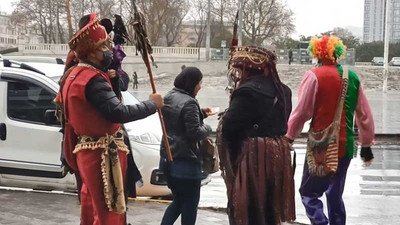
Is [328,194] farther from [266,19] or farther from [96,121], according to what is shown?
[266,19]

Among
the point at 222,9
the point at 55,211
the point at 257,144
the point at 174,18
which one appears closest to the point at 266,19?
the point at 222,9

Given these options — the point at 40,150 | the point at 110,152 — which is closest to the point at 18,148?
the point at 40,150

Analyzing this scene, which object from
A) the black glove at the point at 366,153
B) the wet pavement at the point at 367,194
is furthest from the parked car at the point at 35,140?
the black glove at the point at 366,153

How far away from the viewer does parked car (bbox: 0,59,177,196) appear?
850cm

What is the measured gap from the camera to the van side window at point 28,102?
870cm

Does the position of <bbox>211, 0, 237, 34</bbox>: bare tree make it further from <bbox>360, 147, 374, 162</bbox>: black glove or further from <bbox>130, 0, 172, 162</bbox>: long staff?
<bbox>130, 0, 172, 162</bbox>: long staff

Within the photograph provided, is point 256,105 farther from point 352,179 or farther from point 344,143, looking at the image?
point 352,179

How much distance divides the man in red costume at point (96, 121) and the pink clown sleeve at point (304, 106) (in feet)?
5.70

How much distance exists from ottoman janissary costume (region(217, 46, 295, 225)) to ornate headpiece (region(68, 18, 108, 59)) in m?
1.06

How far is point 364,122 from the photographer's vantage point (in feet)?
21.0

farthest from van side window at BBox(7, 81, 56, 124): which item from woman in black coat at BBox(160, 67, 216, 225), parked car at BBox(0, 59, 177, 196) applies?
woman in black coat at BBox(160, 67, 216, 225)

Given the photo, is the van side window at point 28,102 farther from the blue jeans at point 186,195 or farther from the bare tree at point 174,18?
the bare tree at point 174,18

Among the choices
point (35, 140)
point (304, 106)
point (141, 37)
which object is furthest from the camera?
point (35, 140)

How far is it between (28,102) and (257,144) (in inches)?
175
